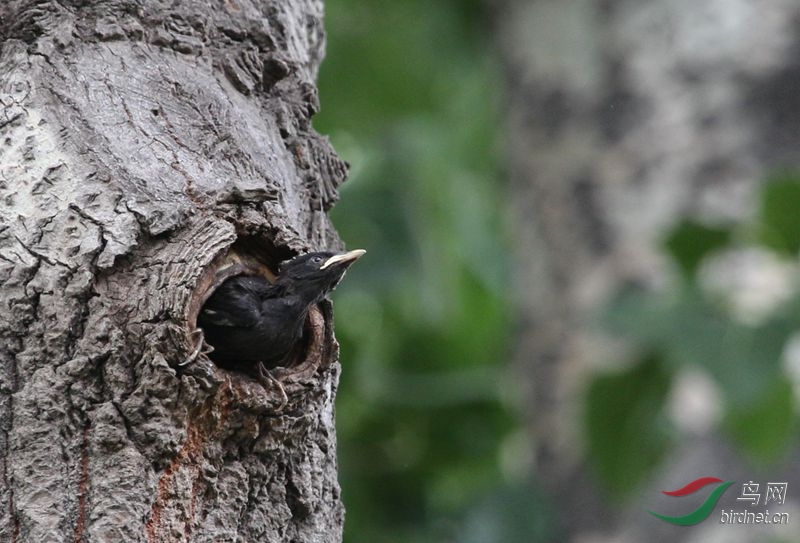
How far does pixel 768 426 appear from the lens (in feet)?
13.5

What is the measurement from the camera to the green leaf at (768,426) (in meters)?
4.11

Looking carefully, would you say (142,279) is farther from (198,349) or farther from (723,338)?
(723,338)

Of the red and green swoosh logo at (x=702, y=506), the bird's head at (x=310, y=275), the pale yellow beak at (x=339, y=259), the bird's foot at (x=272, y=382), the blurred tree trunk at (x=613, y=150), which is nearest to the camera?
the bird's foot at (x=272, y=382)

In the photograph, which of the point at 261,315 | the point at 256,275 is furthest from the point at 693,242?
the point at 261,315

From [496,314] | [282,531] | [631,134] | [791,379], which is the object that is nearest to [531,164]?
[631,134]

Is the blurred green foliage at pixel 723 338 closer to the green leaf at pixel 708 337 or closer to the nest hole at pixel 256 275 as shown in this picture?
the green leaf at pixel 708 337

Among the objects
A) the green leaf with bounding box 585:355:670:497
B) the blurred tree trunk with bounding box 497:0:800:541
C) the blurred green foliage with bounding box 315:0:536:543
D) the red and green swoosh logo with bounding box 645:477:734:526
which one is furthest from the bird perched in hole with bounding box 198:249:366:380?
the blurred tree trunk with bounding box 497:0:800:541

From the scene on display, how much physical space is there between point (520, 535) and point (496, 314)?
2172 millimetres

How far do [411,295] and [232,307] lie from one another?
→ 3861 mm

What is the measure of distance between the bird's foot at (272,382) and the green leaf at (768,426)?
233cm

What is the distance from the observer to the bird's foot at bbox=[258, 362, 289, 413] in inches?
85.6

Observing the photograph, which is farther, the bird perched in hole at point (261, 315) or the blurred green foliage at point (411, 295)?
the blurred green foliage at point (411, 295)

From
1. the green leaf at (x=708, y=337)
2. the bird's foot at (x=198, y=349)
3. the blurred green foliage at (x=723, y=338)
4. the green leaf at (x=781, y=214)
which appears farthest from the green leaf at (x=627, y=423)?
the bird's foot at (x=198, y=349)

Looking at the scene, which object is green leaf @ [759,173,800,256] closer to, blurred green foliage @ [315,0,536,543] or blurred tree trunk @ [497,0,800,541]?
blurred tree trunk @ [497,0,800,541]
